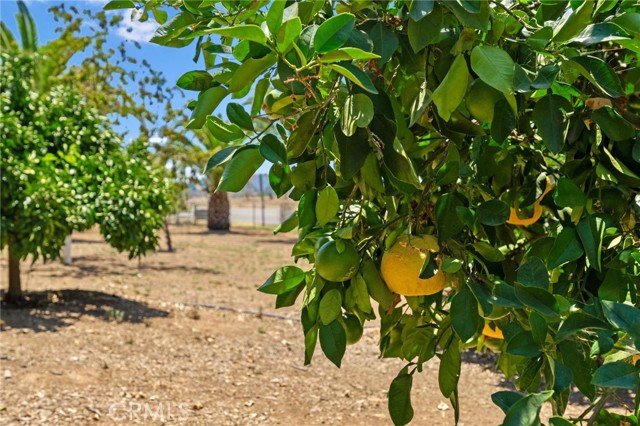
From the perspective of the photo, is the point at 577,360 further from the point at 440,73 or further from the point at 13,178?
the point at 13,178

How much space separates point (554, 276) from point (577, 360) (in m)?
0.27

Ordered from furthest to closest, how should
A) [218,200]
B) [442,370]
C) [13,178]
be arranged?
[218,200] < [13,178] < [442,370]

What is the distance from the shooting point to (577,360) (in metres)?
0.83

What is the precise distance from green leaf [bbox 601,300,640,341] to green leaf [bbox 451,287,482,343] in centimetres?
19

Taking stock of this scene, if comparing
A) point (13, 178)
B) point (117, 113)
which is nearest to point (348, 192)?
point (13, 178)

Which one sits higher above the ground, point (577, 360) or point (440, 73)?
point (440, 73)

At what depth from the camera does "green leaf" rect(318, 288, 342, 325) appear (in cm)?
88

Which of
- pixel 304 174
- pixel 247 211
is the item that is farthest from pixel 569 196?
pixel 247 211

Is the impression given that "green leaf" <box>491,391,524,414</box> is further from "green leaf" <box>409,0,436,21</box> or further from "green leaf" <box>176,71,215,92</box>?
"green leaf" <box>176,71,215,92</box>

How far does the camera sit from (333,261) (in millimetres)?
874

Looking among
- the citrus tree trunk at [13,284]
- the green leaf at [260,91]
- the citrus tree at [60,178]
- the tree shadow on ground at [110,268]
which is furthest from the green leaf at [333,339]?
the tree shadow on ground at [110,268]

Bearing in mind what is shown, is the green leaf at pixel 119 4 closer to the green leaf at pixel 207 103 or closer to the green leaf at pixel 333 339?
the green leaf at pixel 207 103

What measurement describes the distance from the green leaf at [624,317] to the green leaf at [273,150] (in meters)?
0.43

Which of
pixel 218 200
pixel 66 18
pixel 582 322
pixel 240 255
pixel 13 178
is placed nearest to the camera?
pixel 582 322
